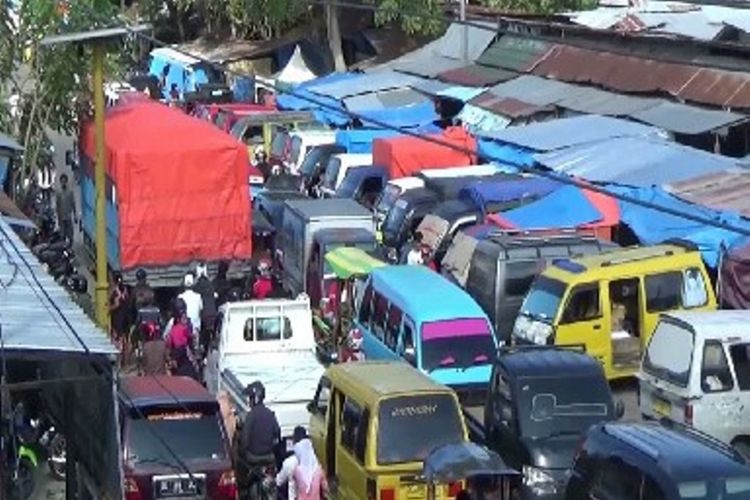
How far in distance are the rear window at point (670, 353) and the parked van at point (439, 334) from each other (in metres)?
1.91

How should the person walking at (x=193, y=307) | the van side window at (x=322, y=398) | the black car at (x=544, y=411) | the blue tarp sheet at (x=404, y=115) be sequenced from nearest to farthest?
the black car at (x=544, y=411) < the van side window at (x=322, y=398) < the person walking at (x=193, y=307) < the blue tarp sheet at (x=404, y=115)

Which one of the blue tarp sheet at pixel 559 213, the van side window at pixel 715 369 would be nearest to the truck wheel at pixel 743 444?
the van side window at pixel 715 369

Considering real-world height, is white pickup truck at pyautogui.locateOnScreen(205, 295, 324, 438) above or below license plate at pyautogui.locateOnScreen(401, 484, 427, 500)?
below

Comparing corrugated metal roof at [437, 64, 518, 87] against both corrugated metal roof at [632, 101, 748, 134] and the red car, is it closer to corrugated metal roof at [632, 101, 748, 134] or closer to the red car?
corrugated metal roof at [632, 101, 748, 134]

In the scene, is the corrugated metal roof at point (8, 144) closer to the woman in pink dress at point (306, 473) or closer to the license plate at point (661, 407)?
the license plate at point (661, 407)

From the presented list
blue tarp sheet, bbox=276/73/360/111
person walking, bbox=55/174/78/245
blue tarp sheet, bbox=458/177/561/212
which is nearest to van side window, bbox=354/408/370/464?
blue tarp sheet, bbox=458/177/561/212

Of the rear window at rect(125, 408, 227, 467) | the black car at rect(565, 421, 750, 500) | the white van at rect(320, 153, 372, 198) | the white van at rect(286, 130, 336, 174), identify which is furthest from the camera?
the white van at rect(286, 130, 336, 174)

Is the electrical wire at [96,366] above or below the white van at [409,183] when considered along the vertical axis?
above

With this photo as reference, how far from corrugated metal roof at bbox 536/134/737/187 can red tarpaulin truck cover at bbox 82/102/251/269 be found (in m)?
5.61

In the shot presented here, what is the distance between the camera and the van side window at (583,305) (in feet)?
68.4

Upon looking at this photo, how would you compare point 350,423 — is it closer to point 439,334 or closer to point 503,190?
point 439,334

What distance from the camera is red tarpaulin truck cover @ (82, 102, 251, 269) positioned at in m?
25.9

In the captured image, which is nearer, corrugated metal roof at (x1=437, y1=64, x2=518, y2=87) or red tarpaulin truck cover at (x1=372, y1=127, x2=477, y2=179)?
red tarpaulin truck cover at (x1=372, y1=127, x2=477, y2=179)

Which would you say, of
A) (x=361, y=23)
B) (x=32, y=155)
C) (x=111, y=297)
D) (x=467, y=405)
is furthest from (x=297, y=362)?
(x=361, y=23)
